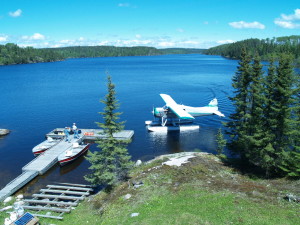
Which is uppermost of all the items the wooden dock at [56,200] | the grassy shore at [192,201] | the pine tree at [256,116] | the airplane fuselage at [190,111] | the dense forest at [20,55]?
the dense forest at [20,55]

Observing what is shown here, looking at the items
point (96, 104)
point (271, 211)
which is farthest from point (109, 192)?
point (96, 104)

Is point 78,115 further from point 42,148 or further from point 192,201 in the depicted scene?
point 192,201

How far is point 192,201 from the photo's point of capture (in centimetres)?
1478

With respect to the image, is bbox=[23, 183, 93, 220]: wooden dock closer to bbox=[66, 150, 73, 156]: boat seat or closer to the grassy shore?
the grassy shore

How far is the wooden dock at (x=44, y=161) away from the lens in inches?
857

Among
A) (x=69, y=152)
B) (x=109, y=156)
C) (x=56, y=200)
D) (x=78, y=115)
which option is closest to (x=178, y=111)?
(x=69, y=152)

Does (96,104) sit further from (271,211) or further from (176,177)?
(271,211)

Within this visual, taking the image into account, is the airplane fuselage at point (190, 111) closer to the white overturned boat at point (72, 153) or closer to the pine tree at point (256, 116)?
the white overturned boat at point (72, 153)

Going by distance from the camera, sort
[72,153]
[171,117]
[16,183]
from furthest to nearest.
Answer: [171,117], [72,153], [16,183]

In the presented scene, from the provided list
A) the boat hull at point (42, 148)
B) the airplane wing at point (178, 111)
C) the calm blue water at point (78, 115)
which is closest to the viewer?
the calm blue water at point (78, 115)

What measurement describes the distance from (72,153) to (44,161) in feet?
10.3

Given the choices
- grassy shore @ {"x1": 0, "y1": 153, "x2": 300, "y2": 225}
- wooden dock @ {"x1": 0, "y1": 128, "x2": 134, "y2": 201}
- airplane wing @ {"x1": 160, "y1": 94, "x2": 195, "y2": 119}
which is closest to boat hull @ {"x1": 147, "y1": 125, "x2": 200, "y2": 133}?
airplane wing @ {"x1": 160, "y1": 94, "x2": 195, "y2": 119}

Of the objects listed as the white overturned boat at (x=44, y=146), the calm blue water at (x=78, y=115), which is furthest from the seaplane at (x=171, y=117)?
the white overturned boat at (x=44, y=146)

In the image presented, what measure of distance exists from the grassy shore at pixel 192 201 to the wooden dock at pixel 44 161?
6295 mm
